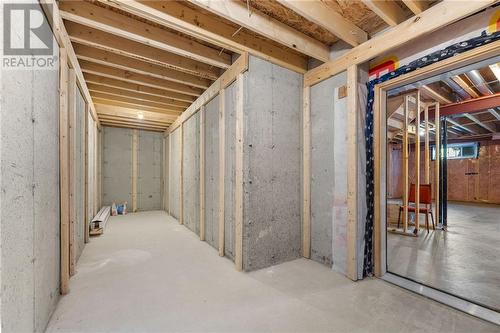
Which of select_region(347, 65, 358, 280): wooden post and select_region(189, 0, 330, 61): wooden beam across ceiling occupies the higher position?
select_region(189, 0, 330, 61): wooden beam across ceiling

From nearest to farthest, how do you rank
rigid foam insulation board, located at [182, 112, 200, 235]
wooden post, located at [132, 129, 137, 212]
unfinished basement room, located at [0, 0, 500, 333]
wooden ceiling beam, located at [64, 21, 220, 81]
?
unfinished basement room, located at [0, 0, 500, 333], wooden ceiling beam, located at [64, 21, 220, 81], rigid foam insulation board, located at [182, 112, 200, 235], wooden post, located at [132, 129, 137, 212]

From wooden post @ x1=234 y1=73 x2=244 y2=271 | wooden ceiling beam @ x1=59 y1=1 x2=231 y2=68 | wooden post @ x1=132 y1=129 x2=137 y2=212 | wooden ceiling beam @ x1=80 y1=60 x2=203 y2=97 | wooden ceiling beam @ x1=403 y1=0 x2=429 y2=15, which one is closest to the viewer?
wooden ceiling beam @ x1=403 y1=0 x2=429 y2=15

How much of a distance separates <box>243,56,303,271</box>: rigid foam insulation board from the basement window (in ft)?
28.8

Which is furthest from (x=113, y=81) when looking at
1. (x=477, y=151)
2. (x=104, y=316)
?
(x=477, y=151)

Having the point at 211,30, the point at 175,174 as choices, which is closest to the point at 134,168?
the point at 175,174

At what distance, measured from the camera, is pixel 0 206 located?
1023mm

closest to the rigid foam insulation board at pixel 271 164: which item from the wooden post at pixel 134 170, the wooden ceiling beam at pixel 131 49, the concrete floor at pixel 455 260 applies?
the wooden ceiling beam at pixel 131 49

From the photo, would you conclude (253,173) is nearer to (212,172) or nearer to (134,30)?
(212,172)

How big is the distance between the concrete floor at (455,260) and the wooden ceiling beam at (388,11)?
2671 millimetres

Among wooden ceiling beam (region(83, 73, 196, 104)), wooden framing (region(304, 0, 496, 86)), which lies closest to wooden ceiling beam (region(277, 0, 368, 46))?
wooden framing (region(304, 0, 496, 86))

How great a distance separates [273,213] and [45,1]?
9.44ft

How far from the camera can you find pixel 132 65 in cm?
322

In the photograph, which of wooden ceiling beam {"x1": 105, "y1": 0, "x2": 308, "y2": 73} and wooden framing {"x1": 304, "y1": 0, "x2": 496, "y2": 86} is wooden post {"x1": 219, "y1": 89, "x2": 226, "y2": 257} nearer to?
wooden ceiling beam {"x1": 105, "y1": 0, "x2": 308, "y2": 73}

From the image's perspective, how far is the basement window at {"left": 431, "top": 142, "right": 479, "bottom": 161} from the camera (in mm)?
8656
